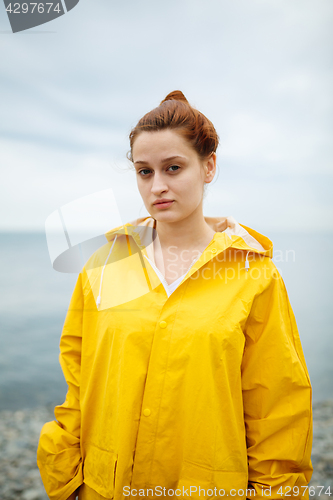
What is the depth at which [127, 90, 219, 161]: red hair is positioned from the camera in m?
1.25

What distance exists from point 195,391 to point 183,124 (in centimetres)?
111

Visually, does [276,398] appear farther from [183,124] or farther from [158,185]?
[183,124]

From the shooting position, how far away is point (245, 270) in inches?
49.7

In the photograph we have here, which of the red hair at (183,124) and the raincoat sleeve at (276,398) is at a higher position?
the red hair at (183,124)

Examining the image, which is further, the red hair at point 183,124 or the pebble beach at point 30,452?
the pebble beach at point 30,452

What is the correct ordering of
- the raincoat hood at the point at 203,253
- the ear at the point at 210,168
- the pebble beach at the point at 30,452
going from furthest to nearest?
the pebble beach at the point at 30,452 < the ear at the point at 210,168 < the raincoat hood at the point at 203,253

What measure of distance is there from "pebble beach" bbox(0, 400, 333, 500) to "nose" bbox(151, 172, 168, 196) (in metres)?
2.87

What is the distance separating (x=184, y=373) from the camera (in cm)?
113


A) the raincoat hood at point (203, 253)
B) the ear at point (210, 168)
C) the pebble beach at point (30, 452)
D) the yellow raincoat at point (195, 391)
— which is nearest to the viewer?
the yellow raincoat at point (195, 391)

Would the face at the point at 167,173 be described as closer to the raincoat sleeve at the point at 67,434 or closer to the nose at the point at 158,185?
the nose at the point at 158,185

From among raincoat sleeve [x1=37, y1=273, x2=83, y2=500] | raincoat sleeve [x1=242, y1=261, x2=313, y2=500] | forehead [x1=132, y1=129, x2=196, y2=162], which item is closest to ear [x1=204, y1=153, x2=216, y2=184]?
forehead [x1=132, y1=129, x2=196, y2=162]

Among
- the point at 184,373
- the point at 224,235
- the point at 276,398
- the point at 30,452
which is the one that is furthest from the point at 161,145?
the point at 30,452

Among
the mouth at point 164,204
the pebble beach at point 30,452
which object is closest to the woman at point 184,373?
the mouth at point 164,204

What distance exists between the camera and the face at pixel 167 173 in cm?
121
